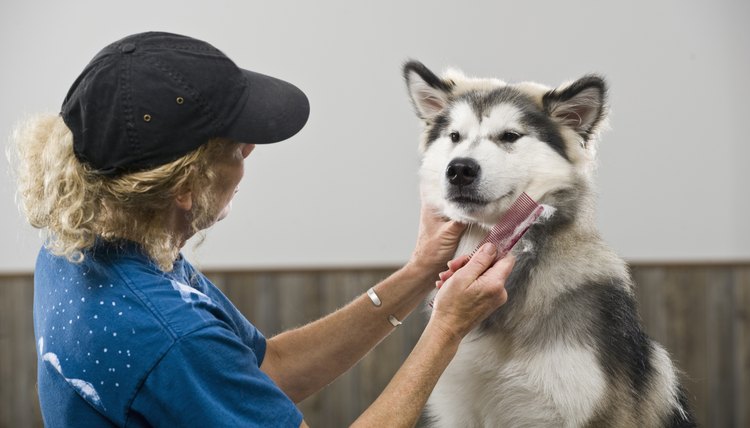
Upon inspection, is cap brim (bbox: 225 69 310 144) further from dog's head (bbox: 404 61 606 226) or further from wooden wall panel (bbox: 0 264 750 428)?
wooden wall panel (bbox: 0 264 750 428)

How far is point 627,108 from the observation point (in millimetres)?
3967

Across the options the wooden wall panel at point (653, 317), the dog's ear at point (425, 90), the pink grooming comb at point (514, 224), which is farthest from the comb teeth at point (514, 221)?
the wooden wall panel at point (653, 317)

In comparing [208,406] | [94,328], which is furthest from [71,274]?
[208,406]

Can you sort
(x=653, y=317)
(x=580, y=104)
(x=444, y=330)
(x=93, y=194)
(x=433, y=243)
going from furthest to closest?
1. (x=653, y=317)
2. (x=433, y=243)
3. (x=580, y=104)
4. (x=444, y=330)
5. (x=93, y=194)

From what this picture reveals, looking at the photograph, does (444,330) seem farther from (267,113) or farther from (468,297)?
(267,113)

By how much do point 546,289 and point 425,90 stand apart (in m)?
0.61

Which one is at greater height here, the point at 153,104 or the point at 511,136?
the point at 153,104

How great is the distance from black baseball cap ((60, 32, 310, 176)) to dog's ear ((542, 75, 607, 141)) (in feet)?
2.48

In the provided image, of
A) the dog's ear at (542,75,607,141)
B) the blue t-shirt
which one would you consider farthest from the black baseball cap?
the dog's ear at (542,75,607,141)

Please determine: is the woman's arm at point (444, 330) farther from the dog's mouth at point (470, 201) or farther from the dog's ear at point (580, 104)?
the dog's ear at point (580, 104)

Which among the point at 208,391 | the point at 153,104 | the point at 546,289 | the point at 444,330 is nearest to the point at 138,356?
the point at 208,391

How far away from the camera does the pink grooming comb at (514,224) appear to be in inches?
64.6

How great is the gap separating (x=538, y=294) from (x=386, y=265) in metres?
2.61

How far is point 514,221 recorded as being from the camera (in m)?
1.69
